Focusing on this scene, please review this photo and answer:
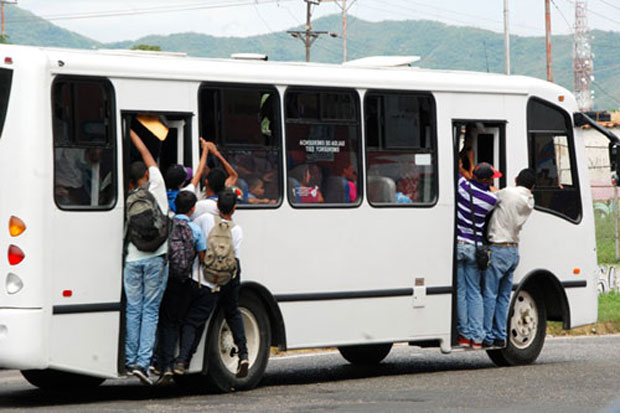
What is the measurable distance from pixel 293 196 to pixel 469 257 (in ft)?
7.07

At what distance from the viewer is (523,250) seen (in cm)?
1423

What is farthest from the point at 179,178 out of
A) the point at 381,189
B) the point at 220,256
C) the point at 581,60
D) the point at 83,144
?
the point at 581,60

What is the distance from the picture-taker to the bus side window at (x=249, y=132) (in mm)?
11922

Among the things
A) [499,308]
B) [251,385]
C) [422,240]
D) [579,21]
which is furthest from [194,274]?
[579,21]

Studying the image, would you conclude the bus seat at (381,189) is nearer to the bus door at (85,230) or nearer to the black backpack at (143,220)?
the black backpack at (143,220)

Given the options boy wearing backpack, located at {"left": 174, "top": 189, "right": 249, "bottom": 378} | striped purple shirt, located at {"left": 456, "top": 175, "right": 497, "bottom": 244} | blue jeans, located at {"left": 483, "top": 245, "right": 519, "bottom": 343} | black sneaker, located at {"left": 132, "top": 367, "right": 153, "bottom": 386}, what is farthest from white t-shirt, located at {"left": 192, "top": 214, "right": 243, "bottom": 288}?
blue jeans, located at {"left": 483, "top": 245, "right": 519, "bottom": 343}

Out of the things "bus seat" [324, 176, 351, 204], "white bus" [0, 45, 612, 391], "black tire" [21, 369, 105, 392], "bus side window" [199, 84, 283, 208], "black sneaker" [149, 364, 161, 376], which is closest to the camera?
"white bus" [0, 45, 612, 391]

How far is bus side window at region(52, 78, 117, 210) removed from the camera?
10938mm

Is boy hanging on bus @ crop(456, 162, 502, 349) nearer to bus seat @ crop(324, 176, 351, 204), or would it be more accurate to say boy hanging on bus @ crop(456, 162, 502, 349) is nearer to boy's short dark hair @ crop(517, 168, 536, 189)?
boy's short dark hair @ crop(517, 168, 536, 189)

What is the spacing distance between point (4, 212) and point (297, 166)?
9.01 ft

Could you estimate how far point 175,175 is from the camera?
11.4 m

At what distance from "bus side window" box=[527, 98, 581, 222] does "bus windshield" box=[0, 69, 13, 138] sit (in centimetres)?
565

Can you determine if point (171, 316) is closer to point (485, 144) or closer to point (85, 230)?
point (85, 230)

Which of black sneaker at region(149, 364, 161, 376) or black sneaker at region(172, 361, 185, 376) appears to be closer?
black sneaker at region(149, 364, 161, 376)
